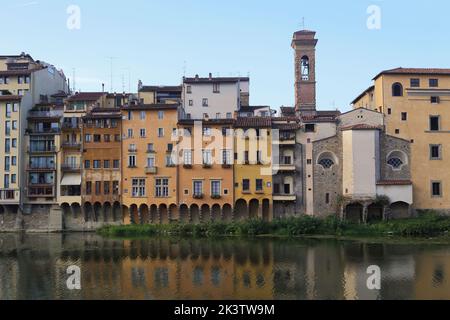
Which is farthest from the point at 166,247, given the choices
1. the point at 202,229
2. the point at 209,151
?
the point at 209,151

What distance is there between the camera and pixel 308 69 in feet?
212

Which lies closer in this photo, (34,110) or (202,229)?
(202,229)

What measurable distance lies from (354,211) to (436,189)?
28.5 ft

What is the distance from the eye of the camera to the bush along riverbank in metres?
49.5

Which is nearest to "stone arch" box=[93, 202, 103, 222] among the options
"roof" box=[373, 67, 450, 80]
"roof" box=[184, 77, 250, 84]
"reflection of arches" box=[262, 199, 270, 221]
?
"roof" box=[184, 77, 250, 84]

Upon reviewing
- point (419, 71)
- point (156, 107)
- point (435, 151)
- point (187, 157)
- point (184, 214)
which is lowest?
point (184, 214)

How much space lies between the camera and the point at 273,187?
5641 cm

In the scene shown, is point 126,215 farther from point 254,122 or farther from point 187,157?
point 254,122

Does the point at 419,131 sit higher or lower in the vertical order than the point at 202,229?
higher

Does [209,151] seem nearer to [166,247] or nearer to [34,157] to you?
[166,247]

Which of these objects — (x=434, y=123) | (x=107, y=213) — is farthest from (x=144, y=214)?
(x=434, y=123)

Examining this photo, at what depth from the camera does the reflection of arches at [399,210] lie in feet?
177

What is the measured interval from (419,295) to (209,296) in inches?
408

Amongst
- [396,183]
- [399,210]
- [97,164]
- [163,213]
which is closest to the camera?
[396,183]
